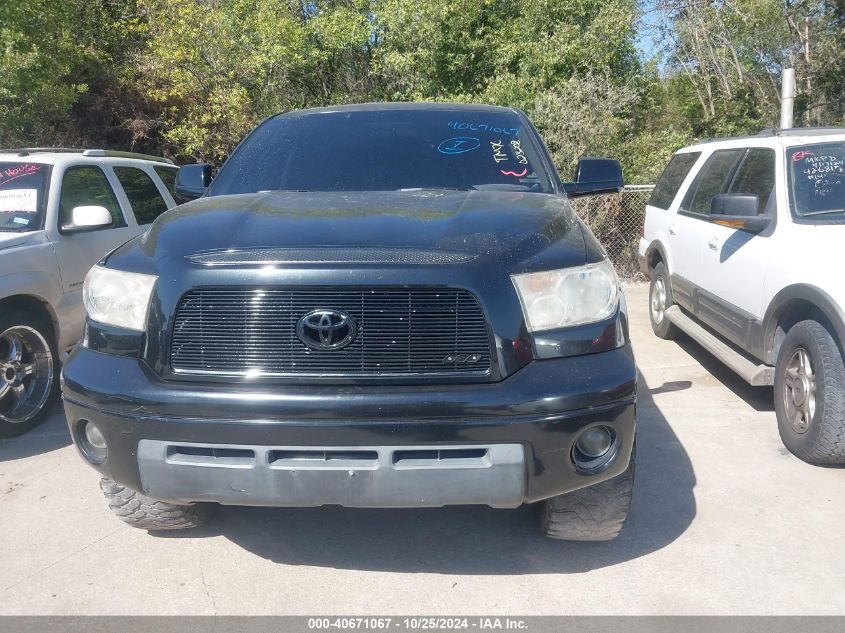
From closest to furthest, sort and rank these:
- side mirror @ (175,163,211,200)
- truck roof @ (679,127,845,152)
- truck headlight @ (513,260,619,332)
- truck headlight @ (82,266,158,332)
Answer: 1. truck headlight @ (513,260,619,332)
2. truck headlight @ (82,266,158,332)
3. side mirror @ (175,163,211,200)
4. truck roof @ (679,127,845,152)

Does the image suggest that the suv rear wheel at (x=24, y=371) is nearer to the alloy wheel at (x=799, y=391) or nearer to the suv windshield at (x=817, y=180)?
the alloy wheel at (x=799, y=391)

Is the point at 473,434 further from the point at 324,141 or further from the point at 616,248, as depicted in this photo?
the point at 616,248

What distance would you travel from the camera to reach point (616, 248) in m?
10.3

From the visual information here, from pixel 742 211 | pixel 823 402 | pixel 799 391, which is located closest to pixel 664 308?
pixel 742 211

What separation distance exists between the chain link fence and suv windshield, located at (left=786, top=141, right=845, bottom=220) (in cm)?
500

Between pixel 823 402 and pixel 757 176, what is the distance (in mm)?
1891

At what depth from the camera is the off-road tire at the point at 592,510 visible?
3.08 meters

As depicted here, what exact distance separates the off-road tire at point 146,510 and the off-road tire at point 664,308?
193 inches

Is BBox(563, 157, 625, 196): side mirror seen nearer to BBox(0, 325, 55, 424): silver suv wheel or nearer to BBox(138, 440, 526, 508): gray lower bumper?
BBox(138, 440, 526, 508): gray lower bumper

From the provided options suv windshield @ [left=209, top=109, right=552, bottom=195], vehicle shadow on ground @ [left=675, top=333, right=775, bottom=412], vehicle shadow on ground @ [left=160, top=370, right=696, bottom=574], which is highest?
suv windshield @ [left=209, top=109, right=552, bottom=195]

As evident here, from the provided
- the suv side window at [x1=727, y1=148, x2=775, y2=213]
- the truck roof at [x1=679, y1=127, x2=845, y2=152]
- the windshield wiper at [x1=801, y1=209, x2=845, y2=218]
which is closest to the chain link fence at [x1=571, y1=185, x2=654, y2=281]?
the truck roof at [x1=679, y1=127, x2=845, y2=152]

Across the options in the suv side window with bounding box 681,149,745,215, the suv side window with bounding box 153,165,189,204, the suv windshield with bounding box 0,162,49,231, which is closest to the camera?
the suv windshield with bounding box 0,162,49,231

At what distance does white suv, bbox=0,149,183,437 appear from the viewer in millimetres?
4867

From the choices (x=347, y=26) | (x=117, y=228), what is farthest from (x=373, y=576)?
(x=347, y=26)
